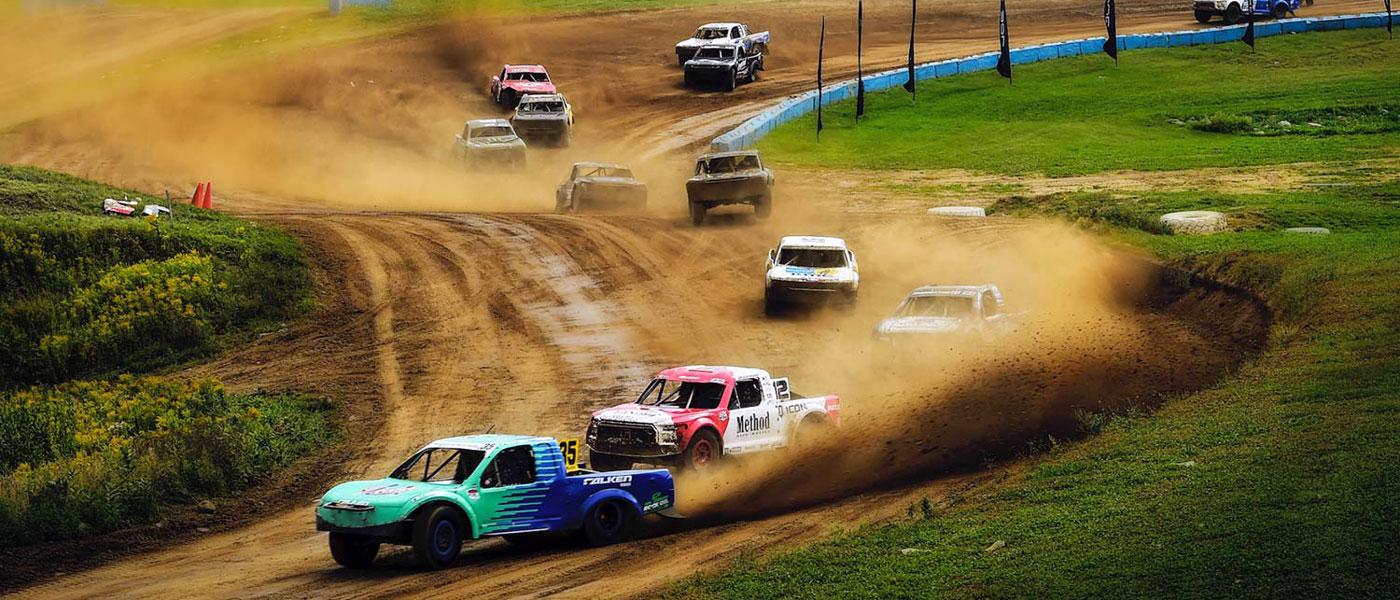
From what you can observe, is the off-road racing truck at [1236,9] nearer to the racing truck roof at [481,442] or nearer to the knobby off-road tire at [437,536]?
the racing truck roof at [481,442]

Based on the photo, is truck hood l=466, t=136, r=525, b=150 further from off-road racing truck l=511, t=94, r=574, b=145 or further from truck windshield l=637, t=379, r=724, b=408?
truck windshield l=637, t=379, r=724, b=408

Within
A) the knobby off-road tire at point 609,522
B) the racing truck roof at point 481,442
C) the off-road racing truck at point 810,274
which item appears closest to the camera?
the racing truck roof at point 481,442

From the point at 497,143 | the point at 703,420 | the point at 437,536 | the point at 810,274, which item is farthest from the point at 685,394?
the point at 497,143

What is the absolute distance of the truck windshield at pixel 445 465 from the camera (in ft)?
52.5

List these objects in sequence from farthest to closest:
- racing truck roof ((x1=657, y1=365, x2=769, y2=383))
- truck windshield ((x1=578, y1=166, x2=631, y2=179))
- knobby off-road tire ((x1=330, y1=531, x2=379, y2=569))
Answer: truck windshield ((x1=578, y1=166, x2=631, y2=179))
racing truck roof ((x1=657, y1=365, x2=769, y2=383))
knobby off-road tire ((x1=330, y1=531, x2=379, y2=569))

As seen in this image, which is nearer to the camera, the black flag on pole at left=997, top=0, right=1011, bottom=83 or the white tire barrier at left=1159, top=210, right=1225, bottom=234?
the white tire barrier at left=1159, top=210, right=1225, bottom=234

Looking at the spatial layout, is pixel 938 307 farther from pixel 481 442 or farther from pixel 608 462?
pixel 481 442

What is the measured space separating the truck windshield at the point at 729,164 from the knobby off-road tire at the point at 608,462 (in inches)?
700

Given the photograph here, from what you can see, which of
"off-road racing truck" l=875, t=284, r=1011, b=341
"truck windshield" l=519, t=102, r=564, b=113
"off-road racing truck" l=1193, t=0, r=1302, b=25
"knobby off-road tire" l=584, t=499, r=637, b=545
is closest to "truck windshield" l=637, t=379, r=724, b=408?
"knobby off-road tire" l=584, t=499, r=637, b=545

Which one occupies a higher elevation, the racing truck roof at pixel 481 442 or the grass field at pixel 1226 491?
the racing truck roof at pixel 481 442

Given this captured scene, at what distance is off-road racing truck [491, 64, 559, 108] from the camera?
175 ft

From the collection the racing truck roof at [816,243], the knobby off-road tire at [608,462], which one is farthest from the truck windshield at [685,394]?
the racing truck roof at [816,243]

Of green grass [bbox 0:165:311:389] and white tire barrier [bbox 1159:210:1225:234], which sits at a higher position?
green grass [bbox 0:165:311:389]

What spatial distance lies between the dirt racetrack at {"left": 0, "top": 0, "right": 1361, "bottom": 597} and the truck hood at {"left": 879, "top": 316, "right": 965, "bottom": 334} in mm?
527
